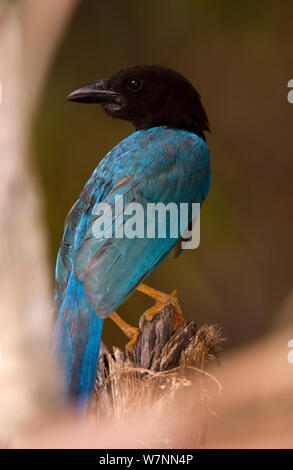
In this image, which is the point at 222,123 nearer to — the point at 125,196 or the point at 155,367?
the point at 125,196

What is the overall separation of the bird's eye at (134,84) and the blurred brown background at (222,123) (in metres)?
0.10

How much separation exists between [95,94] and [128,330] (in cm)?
91

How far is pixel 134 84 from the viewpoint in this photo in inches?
84.2

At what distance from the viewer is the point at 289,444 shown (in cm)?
189

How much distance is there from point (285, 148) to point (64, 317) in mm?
1160

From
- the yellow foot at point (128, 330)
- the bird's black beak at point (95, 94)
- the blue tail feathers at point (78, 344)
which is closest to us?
the blue tail feathers at point (78, 344)

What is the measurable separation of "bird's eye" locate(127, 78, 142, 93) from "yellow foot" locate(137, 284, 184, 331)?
77cm

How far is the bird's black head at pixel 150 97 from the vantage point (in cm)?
212

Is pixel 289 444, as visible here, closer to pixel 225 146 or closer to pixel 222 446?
pixel 222 446

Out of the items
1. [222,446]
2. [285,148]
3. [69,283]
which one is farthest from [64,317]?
[285,148]

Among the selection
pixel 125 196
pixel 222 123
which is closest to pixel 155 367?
pixel 125 196

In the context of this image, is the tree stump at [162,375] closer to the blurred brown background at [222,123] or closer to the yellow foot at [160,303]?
the yellow foot at [160,303]

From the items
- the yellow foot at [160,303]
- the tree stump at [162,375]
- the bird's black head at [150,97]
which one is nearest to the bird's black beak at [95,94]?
the bird's black head at [150,97]

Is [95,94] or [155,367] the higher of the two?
[95,94]
